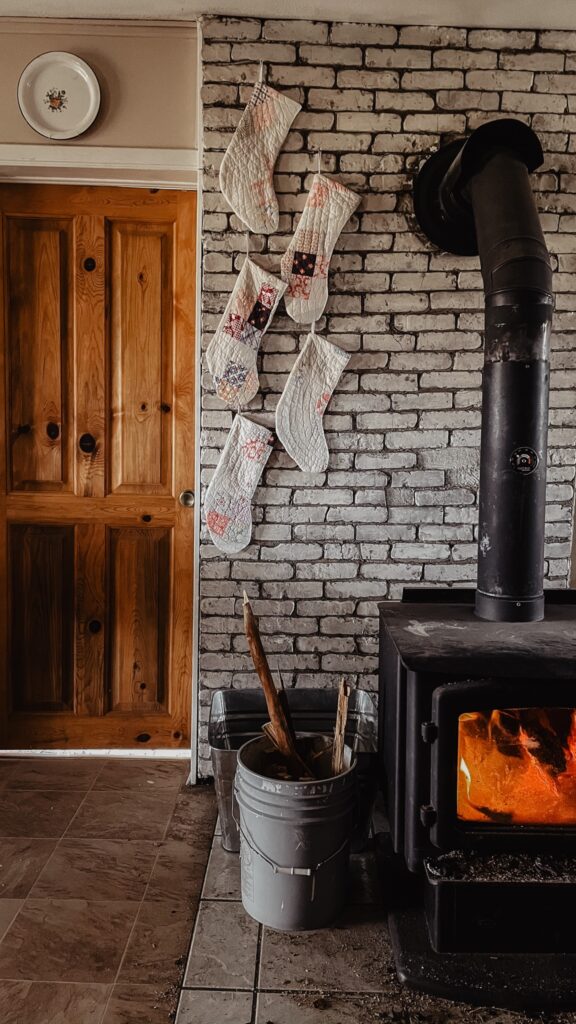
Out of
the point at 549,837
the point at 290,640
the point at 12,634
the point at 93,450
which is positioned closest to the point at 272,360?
the point at 93,450

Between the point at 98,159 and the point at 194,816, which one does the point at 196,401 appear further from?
the point at 194,816

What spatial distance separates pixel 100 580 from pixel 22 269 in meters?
1.20

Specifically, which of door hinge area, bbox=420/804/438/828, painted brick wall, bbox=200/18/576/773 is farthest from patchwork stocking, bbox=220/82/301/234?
door hinge area, bbox=420/804/438/828

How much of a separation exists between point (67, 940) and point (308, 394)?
1743mm

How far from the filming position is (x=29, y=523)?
2900 millimetres

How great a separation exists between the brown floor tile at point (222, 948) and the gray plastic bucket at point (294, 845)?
0.05m

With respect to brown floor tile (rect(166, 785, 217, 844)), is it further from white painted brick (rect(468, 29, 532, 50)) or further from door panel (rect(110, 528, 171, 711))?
white painted brick (rect(468, 29, 532, 50))

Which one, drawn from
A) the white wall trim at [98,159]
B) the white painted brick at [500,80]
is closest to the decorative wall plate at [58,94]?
the white wall trim at [98,159]

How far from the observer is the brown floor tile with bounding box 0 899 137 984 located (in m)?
1.80

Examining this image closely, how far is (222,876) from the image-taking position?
217 cm

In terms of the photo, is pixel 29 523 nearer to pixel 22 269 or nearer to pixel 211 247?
pixel 22 269

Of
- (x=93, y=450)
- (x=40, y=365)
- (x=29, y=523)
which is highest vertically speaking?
(x=40, y=365)

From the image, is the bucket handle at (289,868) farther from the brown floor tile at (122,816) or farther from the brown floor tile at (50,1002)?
the brown floor tile at (122,816)

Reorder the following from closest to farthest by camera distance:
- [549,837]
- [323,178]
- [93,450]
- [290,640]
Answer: [549,837] → [323,178] → [290,640] → [93,450]
